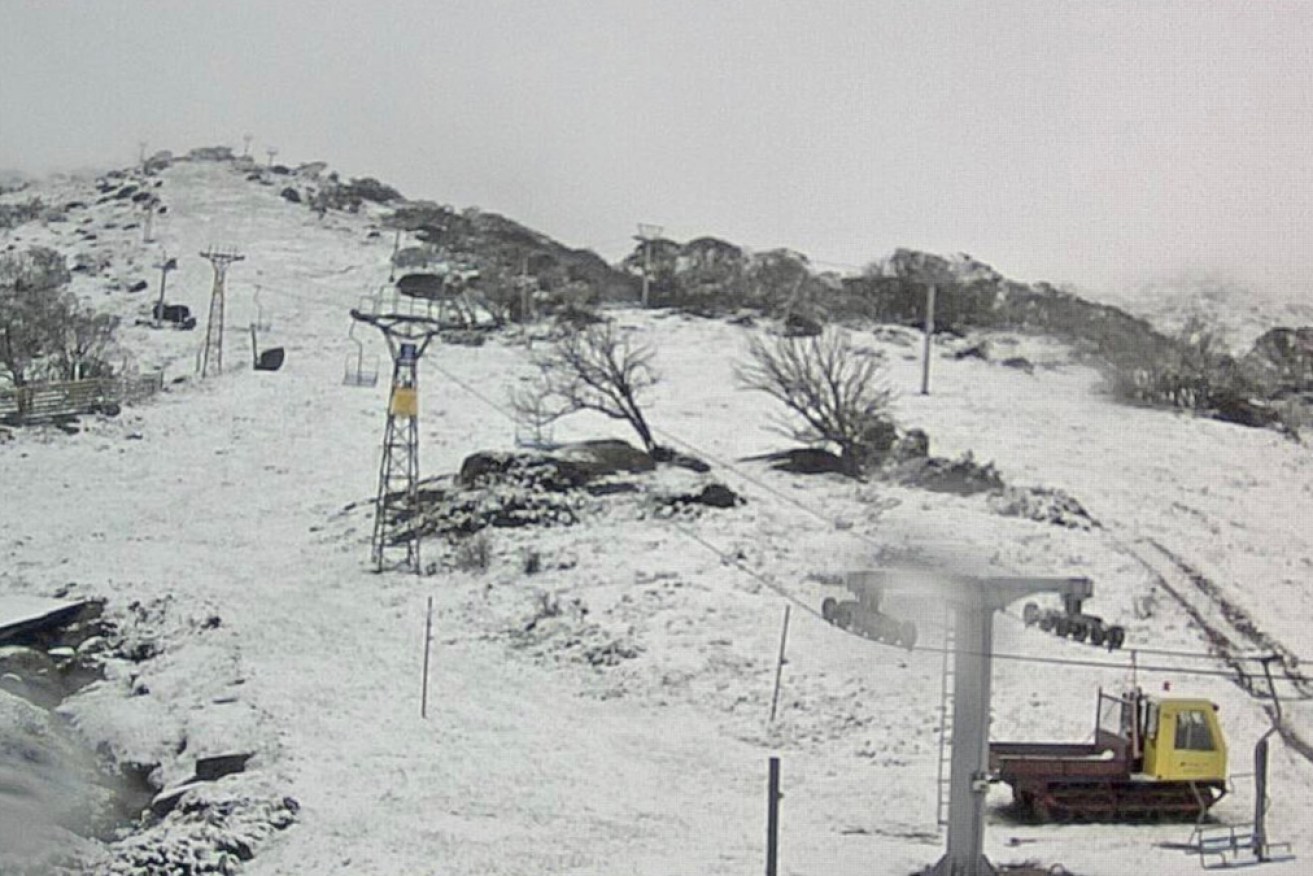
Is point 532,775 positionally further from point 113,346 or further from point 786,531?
point 113,346

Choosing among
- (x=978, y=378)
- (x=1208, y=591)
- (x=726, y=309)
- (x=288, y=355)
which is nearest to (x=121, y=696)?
(x=1208, y=591)

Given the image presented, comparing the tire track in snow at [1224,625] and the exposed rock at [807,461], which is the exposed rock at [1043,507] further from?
the exposed rock at [807,461]

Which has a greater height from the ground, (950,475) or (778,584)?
(950,475)

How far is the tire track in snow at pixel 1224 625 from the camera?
714 centimetres

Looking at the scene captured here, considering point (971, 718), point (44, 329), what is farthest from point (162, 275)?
point (971, 718)

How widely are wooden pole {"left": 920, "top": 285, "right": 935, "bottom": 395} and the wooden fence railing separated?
6.55 m

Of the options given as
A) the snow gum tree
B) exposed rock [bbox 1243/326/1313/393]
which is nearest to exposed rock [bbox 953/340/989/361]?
exposed rock [bbox 1243/326/1313/393]

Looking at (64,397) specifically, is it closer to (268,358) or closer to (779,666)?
(268,358)

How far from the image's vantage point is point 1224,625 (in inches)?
305

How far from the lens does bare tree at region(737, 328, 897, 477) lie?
36.0 feet

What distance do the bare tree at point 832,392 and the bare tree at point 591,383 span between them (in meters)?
1.05

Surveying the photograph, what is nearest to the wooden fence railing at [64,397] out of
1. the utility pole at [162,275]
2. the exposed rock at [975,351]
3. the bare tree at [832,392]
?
the utility pole at [162,275]

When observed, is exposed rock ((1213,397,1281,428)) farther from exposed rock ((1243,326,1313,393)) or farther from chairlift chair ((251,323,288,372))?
chairlift chair ((251,323,288,372))

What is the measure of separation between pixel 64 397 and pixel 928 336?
7695 millimetres
